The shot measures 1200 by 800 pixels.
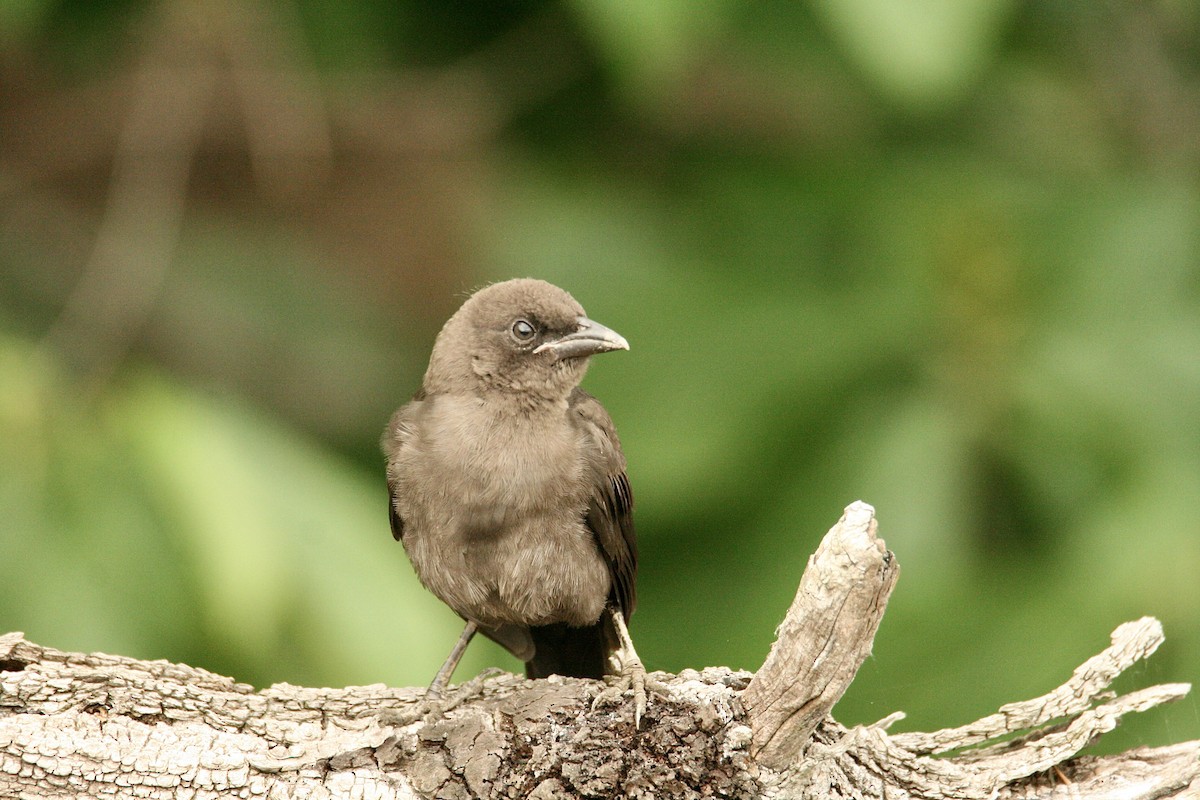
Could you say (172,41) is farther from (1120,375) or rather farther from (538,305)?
(1120,375)

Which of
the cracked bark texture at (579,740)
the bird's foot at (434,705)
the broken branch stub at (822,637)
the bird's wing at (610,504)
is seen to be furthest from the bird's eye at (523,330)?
the broken branch stub at (822,637)

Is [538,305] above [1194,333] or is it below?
below

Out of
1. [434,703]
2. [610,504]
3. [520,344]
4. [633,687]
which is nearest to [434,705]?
[434,703]

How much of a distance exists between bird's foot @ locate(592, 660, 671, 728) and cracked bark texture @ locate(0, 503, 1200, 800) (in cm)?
2

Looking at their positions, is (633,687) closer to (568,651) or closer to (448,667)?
(448,667)

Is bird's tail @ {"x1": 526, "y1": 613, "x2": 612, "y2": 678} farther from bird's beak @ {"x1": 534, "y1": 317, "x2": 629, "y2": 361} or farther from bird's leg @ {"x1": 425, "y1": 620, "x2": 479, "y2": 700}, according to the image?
bird's beak @ {"x1": 534, "y1": 317, "x2": 629, "y2": 361}

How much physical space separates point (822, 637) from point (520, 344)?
152 cm

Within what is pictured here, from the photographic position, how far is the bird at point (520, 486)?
13.2 ft

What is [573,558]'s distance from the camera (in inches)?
161

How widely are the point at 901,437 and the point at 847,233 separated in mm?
894

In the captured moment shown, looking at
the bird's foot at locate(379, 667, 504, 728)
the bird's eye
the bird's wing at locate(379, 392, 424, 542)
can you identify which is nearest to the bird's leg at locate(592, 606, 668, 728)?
the bird's foot at locate(379, 667, 504, 728)

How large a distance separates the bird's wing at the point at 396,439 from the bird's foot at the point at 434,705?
0.52 m

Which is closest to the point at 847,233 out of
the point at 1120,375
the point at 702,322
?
the point at 702,322

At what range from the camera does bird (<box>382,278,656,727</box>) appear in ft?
13.2
